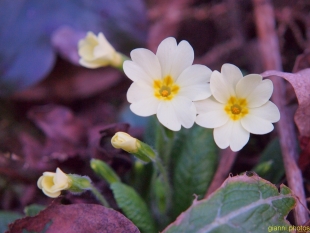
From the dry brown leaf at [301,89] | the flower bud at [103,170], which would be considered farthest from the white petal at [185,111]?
the flower bud at [103,170]

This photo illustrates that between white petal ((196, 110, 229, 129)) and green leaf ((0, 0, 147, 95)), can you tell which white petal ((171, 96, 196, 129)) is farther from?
green leaf ((0, 0, 147, 95))

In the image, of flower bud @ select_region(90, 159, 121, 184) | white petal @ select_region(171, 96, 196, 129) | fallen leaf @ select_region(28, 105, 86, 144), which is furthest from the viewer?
fallen leaf @ select_region(28, 105, 86, 144)

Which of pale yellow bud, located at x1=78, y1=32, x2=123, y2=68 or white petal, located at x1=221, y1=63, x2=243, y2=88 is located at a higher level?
white petal, located at x1=221, y1=63, x2=243, y2=88

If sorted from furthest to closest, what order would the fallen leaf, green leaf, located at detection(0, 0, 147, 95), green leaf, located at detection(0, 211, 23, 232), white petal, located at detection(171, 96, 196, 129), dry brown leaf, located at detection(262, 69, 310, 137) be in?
green leaf, located at detection(0, 0, 147, 95) < the fallen leaf < green leaf, located at detection(0, 211, 23, 232) < dry brown leaf, located at detection(262, 69, 310, 137) < white petal, located at detection(171, 96, 196, 129)

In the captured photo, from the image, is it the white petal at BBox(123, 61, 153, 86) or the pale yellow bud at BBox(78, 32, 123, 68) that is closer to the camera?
the white petal at BBox(123, 61, 153, 86)

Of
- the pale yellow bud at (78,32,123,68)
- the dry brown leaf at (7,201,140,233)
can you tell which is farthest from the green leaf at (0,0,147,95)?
the dry brown leaf at (7,201,140,233)

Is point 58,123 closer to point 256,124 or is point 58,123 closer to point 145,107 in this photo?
point 145,107

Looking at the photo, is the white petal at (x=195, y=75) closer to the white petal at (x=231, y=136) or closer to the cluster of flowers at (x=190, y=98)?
the cluster of flowers at (x=190, y=98)

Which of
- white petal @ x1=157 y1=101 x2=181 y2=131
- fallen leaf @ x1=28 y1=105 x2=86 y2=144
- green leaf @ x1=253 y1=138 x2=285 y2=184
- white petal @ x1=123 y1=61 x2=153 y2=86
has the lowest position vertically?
fallen leaf @ x1=28 y1=105 x2=86 y2=144
